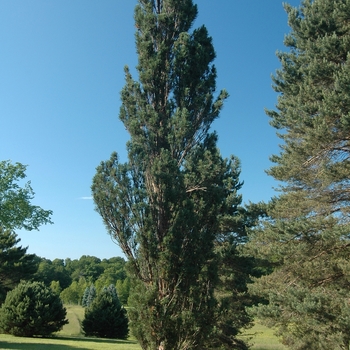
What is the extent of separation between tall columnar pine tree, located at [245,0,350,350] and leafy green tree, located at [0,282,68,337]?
60.2ft

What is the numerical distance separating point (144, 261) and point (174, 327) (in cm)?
179

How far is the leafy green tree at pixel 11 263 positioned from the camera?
101ft

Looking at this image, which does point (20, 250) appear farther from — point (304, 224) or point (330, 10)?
point (330, 10)

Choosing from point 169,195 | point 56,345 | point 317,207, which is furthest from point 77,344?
point 317,207

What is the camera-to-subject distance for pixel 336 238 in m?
10.2

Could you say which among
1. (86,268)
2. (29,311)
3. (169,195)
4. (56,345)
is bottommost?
(56,345)

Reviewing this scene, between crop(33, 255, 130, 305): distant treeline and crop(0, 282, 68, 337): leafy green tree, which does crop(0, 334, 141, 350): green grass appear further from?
crop(33, 255, 130, 305): distant treeline

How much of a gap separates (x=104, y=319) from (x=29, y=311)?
651 centimetres

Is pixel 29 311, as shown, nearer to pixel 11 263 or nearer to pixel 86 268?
pixel 11 263

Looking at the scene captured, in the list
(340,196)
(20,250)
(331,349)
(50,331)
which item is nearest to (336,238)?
(340,196)

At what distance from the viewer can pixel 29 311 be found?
25016 mm

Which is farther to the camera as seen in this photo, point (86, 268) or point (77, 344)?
point (86, 268)

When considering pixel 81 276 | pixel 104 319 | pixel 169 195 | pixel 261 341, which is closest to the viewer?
pixel 169 195

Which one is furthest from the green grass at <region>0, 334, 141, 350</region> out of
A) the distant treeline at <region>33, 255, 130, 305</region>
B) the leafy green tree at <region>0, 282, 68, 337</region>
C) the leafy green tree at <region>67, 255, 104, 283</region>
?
the leafy green tree at <region>67, 255, 104, 283</region>
